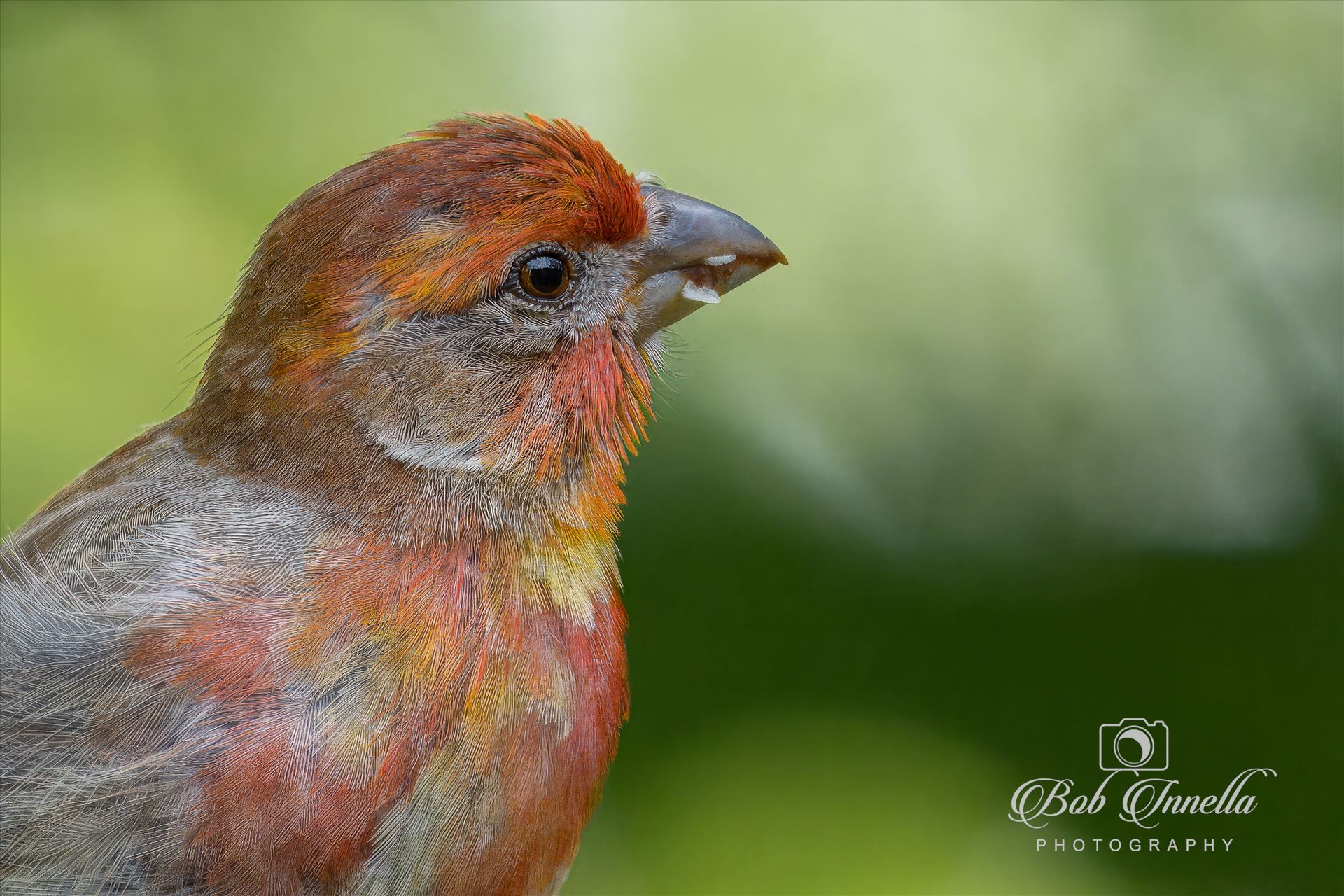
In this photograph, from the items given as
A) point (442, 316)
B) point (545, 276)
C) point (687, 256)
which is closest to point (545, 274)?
point (545, 276)

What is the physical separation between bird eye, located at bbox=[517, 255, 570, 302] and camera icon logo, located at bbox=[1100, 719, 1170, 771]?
196 centimetres

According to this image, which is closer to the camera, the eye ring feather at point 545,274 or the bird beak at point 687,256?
the eye ring feather at point 545,274

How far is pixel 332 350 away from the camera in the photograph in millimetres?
2047

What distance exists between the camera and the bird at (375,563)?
181 cm

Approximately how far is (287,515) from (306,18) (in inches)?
89.1

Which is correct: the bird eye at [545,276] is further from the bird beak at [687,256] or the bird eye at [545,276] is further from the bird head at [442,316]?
the bird beak at [687,256]

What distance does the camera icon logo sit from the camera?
3.14 m

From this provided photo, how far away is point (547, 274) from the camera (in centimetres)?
217

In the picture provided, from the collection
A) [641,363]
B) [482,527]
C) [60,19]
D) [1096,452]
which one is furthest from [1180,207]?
[60,19]

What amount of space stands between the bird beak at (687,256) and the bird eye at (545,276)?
175 mm

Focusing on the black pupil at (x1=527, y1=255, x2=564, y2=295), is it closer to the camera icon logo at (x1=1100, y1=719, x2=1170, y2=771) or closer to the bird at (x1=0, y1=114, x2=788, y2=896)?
the bird at (x1=0, y1=114, x2=788, y2=896)

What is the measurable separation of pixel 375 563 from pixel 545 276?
600 mm

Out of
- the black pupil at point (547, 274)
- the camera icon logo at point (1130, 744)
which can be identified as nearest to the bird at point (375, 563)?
the black pupil at point (547, 274)

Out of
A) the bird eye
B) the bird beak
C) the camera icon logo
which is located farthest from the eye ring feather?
the camera icon logo
